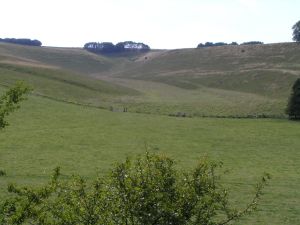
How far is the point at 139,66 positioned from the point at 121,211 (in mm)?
143729

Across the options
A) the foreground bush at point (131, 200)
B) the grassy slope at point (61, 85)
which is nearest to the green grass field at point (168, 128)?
the grassy slope at point (61, 85)

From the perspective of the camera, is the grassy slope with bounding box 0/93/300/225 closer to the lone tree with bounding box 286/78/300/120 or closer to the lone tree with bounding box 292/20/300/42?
the lone tree with bounding box 286/78/300/120

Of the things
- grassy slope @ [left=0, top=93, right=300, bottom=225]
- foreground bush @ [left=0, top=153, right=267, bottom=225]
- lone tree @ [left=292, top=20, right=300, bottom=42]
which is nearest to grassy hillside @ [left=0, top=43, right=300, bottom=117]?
lone tree @ [left=292, top=20, right=300, bottom=42]

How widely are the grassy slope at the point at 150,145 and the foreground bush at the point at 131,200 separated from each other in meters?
12.6

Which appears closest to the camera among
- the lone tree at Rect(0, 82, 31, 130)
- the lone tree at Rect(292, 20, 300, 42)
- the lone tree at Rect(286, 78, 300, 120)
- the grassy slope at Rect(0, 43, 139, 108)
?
the lone tree at Rect(0, 82, 31, 130)

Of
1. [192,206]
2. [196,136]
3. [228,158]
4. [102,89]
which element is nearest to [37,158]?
[228,158]

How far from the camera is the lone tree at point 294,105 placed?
6156 centimetres

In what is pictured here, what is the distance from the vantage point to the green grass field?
1264 inches

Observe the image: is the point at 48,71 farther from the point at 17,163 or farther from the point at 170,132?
the point at 17,163

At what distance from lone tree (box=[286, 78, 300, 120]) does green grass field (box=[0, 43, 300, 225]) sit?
181 cm

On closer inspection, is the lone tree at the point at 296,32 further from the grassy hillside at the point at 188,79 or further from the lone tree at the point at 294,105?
the lone tree at the point at 294,105

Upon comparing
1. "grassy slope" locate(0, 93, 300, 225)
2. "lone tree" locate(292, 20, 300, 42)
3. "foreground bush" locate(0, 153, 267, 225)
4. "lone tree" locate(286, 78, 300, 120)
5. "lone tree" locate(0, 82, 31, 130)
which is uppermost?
"lone tree" locate(292, 20, 300, 42)

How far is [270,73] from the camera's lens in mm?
102812

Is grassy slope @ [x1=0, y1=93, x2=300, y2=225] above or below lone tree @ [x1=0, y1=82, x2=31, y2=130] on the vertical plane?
below
